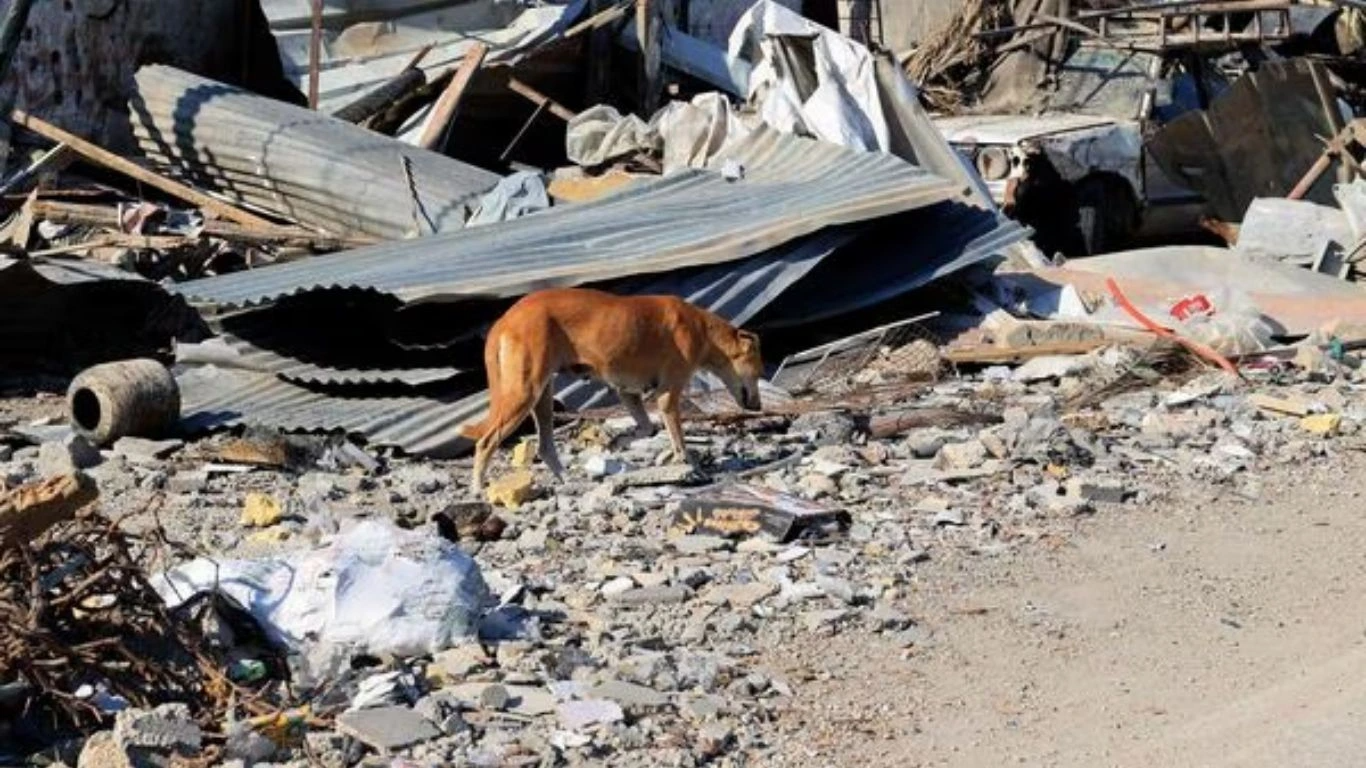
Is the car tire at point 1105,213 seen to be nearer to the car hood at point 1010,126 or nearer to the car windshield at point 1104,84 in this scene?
the car hood at point 1010,126

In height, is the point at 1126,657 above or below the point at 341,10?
below

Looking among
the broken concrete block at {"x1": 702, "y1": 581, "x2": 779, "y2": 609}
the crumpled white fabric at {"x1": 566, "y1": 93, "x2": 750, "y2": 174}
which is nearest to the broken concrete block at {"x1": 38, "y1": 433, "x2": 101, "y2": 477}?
the broken concrete block at {"x1": 702, "y1": 581, "x2": 779, "y2": 609}

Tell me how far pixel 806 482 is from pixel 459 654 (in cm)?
324

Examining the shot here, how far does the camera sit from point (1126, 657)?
7547 millimetres

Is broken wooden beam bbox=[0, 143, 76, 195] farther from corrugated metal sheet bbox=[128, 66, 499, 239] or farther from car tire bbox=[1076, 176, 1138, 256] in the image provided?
car tire bbox=[1076, 176, 1138, 256]

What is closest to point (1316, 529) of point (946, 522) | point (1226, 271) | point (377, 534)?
point (946, 522)

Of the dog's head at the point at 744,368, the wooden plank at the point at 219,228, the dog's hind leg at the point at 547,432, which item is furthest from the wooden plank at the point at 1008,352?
the wooden plank at the point at 219,228

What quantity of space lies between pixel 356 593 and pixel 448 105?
10090 millimetres

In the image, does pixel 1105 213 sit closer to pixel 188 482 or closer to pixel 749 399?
pixel 749 399

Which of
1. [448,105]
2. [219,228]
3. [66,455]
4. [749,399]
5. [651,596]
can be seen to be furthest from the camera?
[448,105]


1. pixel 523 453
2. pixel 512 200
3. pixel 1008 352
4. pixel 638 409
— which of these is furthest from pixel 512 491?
pixel 512 200

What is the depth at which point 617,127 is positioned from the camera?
629 inches

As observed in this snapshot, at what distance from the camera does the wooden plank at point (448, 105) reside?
1642cm

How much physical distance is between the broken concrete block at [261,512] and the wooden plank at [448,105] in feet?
24.1
